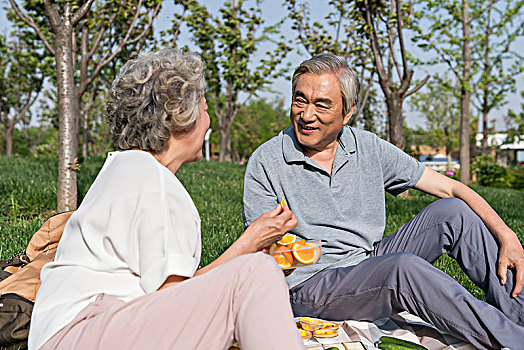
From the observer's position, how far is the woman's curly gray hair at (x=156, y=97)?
1.94 meters

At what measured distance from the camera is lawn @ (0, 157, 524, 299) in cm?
433

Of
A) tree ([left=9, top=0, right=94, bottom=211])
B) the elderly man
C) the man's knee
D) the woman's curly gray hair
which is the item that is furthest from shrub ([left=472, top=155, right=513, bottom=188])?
the woman's curly gray hair

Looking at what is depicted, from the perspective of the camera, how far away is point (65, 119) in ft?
17.8

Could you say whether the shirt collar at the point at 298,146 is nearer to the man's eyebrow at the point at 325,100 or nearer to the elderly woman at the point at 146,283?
the man's eyebrow at the point at 325,100

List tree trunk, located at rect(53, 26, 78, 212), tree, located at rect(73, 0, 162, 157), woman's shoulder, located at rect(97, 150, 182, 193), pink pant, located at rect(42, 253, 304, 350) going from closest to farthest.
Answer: pink pant, located at rect(42, 253, 304, 350)
woman's shoulder, located at rect(97, 150, 182, 193)
tree trunk, located at rect(53, 26, 78, 212)
tree, located at rect(73, 0, 162, 157)

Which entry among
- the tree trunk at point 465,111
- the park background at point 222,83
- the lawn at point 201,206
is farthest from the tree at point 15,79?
the tree trunk at point 465,111

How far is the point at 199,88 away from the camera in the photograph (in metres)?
2.03

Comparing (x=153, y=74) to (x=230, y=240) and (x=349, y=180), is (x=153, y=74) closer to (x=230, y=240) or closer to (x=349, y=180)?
(x=349, y=180)

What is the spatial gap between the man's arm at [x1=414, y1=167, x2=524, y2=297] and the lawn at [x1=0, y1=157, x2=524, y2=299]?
70 cm

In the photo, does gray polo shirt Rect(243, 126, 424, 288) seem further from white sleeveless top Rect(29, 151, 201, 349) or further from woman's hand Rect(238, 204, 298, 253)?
white sleeveless top Rect(29, 151, 201, 349)

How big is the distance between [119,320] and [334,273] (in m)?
1.38

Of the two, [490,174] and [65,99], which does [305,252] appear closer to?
[65,99]

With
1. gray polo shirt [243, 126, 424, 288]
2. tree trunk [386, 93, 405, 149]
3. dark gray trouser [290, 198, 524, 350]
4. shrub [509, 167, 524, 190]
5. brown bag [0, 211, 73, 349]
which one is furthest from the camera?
shrub [509, 167, 524, 190]

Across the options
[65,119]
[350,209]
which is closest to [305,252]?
[350,209]
